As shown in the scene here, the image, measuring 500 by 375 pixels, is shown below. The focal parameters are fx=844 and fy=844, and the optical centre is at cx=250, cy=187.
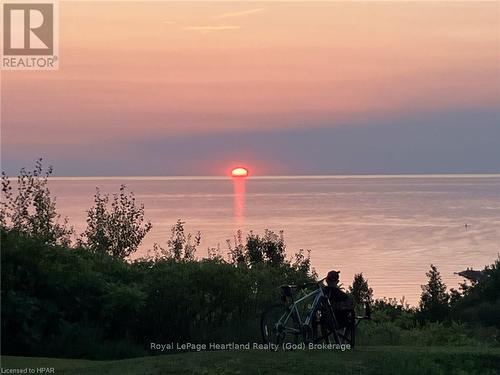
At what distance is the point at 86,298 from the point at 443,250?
76785 mm

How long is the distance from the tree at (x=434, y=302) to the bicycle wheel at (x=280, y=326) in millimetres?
20841

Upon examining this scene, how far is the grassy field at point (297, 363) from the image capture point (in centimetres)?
1338

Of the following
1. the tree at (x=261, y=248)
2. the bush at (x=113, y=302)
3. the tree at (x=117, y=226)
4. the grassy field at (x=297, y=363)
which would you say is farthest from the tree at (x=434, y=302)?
the grassy field at (x=297, y=363)

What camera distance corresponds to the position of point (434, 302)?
3912cm

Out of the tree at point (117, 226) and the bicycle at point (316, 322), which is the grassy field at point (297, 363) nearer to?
the bicycle at point (316, 322)

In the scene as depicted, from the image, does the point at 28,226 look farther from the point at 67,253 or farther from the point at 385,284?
the point at 385,284

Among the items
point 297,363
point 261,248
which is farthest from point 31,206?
point 297,363

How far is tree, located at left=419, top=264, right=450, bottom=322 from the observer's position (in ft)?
120

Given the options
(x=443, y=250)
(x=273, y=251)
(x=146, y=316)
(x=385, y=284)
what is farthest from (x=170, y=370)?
(x=443, y=250)

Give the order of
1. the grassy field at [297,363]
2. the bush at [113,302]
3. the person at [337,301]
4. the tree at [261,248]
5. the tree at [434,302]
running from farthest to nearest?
the tree at [434,302]
the tree at [261,248]
the bush at [113,302]
the person at [337,301]
the grassy field at [297,363]

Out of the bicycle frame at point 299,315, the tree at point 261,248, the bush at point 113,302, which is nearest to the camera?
the bicycle frame at point 299,315

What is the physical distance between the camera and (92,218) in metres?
31.1

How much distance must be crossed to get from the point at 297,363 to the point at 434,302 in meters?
26.7

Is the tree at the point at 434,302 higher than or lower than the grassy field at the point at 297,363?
higher
